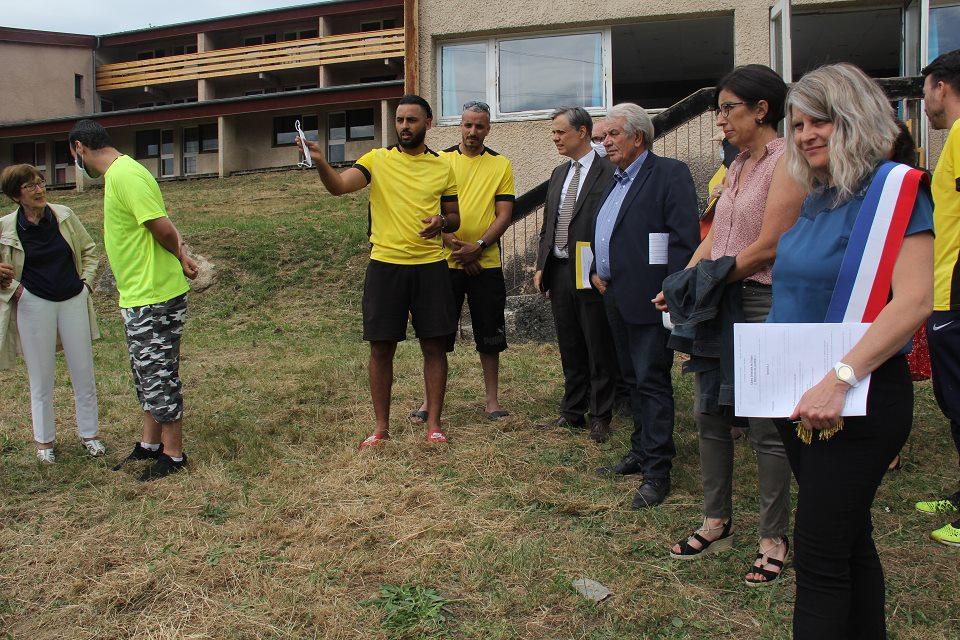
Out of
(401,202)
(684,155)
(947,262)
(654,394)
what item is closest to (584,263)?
(654,394)

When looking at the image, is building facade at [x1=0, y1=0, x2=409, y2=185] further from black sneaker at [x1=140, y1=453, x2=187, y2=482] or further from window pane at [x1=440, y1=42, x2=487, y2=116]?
black sneaker at [x1=140, y1=453, x2=187, y2=482]

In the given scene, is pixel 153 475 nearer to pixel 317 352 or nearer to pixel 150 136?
pixel 317 352

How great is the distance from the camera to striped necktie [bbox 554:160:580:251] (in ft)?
16.5

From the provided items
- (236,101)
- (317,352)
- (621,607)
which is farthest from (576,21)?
(236,101)

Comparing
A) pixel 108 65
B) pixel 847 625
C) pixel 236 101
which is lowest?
pixel 847 625

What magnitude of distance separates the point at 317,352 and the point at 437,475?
398cm

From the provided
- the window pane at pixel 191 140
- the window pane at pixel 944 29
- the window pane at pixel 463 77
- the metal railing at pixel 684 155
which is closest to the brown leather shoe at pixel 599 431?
the metal railing at pixel 684 155

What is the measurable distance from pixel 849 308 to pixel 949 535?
6.48 ft

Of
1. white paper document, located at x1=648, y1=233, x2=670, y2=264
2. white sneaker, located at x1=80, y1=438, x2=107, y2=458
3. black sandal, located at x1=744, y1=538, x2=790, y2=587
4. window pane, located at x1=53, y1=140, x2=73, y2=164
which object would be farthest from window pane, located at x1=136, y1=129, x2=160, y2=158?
black sandal, located at x1=744, y1=538, x2=790, y2=587

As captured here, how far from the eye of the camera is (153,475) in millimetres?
4438

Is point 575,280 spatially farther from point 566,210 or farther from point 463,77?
point 463,77

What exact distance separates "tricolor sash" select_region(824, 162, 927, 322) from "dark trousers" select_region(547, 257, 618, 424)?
107 inches

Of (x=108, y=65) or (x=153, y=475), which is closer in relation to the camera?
(x=153, y=475)

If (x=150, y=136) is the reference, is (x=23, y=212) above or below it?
below
